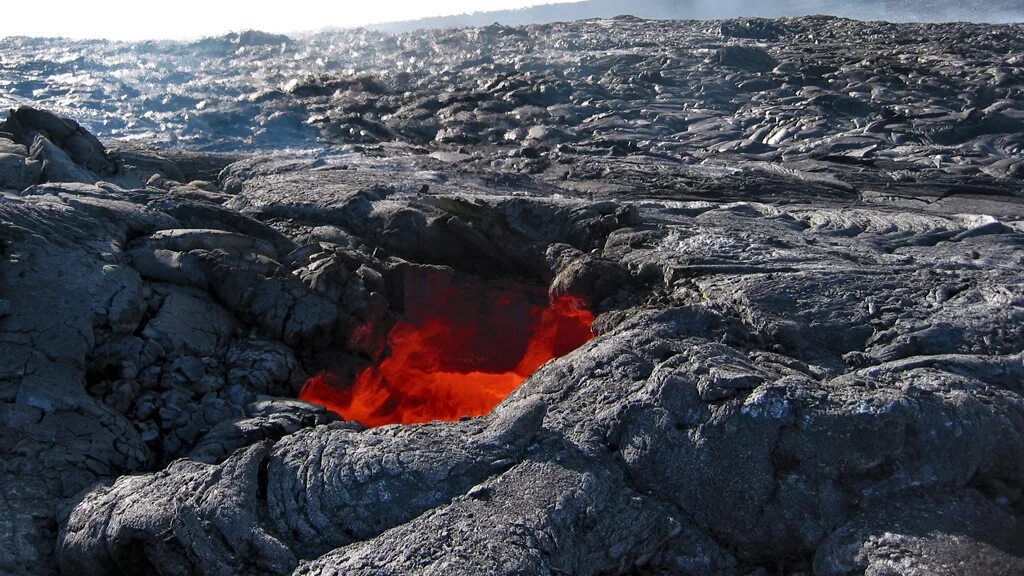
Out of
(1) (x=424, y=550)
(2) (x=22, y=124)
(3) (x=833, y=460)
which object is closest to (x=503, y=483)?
(1) (x=424, y=550)

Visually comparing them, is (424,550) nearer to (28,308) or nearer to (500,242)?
(28,308)

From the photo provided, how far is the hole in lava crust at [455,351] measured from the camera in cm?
650

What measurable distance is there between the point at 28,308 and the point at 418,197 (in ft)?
14.2

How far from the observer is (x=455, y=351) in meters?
7.33

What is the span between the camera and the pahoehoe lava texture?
161 inches

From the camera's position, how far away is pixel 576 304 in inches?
275

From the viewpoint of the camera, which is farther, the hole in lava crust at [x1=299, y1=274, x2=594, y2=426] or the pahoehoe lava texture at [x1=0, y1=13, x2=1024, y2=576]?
the hole in lava crust at [x1=299, y1=274, x2=594, y2=426]

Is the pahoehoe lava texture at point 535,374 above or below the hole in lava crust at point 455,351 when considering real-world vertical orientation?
above

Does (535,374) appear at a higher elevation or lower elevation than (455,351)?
higher

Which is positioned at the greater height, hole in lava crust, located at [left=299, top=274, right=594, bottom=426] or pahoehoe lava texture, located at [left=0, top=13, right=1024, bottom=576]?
pahoehoe lava texture, located at [left=0, top=13, right=1024, bottom=576]

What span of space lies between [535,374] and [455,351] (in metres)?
2.08

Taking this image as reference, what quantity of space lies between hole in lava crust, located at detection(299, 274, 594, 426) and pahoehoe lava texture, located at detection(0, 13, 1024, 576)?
21 cm

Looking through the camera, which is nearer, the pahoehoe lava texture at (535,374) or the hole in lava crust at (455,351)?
the pahoehoe lava texture at (535,374)

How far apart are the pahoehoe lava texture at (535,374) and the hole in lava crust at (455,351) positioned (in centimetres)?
21
